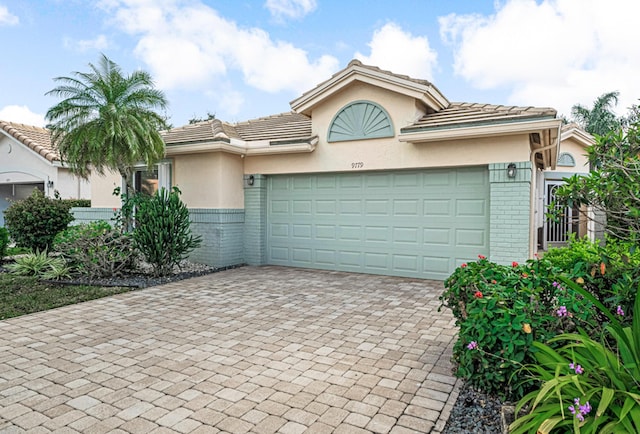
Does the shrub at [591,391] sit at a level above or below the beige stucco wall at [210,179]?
below

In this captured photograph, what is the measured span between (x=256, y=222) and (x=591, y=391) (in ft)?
29.5

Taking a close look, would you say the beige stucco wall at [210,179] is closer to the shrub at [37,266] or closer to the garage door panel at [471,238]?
the shrub at [37,266]

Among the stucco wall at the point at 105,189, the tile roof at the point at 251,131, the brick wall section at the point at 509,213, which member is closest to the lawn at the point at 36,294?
the stucco wall at the point at 105,189

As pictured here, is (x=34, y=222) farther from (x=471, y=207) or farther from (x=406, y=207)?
(x=471, y=207)

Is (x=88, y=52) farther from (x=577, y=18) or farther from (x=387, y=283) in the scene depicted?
(x=577, y=18)

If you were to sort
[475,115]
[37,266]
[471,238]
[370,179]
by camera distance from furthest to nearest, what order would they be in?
[370,179] → [37,266] → [471,238] → [475,115]

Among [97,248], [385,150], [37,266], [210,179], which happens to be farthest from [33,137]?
[385,150]

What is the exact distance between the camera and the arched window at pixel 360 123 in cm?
912

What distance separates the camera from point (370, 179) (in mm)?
9594

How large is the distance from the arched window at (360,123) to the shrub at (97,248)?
5.32 metres

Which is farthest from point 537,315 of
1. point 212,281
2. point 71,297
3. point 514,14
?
point 514,14

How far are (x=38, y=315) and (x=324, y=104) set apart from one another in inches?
281

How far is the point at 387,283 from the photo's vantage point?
845 cm

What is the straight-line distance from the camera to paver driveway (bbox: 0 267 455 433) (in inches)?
124
